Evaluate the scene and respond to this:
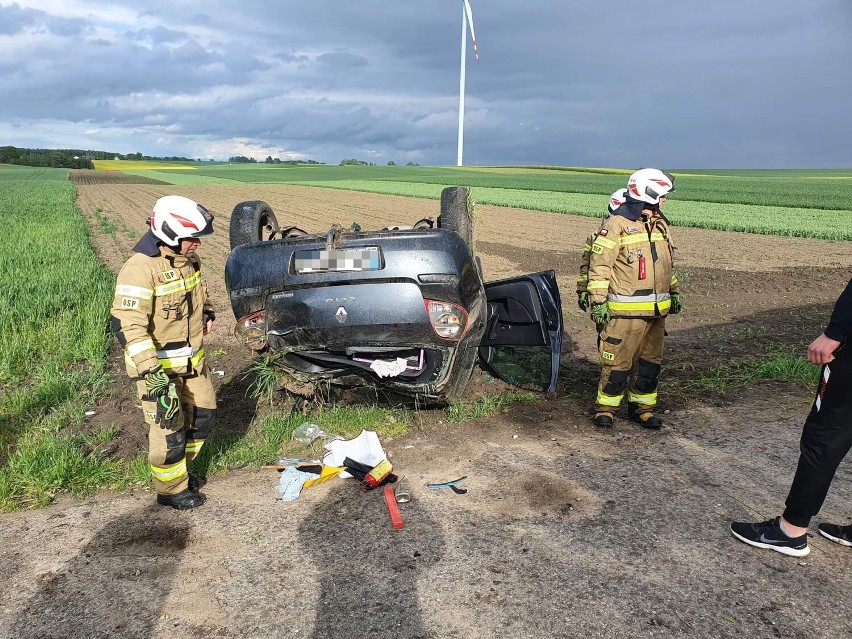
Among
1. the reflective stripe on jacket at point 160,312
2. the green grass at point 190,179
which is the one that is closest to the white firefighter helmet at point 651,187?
the reflective stripe on jacket at point 160,312

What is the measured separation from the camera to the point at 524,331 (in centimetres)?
526

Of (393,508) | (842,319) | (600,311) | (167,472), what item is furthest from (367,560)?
(600,311)

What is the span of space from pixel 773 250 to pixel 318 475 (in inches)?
592

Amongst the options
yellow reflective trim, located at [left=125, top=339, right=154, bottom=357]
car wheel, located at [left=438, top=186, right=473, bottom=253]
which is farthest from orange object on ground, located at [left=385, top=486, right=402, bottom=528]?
car wheel, located at [left=438, top=186, right=473, bottom=253]

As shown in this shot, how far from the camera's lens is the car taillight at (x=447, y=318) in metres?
3.78

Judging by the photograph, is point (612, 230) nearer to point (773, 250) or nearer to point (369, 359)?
point (369, 359)

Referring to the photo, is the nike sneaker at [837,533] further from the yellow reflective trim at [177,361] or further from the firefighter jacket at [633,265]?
the yellow reflective trim at [177,361]

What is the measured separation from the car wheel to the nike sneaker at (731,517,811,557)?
2.61 metres

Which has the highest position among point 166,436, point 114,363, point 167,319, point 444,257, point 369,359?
point 444,257

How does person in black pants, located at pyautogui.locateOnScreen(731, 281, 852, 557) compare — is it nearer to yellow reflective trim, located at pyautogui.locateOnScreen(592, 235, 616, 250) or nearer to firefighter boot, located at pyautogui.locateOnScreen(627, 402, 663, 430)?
firefighter boot, located at pyautogui.locateOnScreen(627, 402, 663, 430)

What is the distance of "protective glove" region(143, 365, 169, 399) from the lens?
11.1ft

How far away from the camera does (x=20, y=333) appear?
6.98m

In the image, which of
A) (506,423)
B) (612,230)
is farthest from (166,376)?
(612,230)

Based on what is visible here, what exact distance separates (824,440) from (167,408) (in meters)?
3.28
